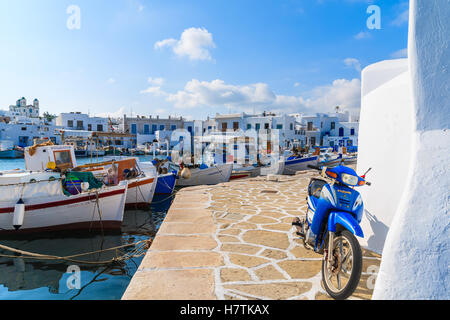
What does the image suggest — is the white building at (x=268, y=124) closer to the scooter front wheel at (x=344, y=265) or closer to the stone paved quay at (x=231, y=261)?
the stone paved quay at (x=231, y=261)

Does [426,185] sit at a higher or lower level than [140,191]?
higher

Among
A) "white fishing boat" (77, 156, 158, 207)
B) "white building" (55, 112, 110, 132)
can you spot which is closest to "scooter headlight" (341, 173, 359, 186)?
"white fishing boat" (77, 156, 158, 207)

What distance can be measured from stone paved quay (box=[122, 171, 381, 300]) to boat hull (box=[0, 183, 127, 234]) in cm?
421

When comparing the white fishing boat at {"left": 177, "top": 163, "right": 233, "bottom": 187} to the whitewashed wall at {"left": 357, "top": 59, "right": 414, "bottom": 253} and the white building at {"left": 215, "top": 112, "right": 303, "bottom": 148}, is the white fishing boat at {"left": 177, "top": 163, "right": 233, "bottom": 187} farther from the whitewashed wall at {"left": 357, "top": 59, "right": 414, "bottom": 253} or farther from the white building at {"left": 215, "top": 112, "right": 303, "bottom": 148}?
the white building at {"left": 215, "top": 112, "right": 303, "bottom": 148}

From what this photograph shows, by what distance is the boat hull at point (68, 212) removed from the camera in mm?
8375

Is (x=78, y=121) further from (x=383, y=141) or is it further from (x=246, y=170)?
(x=383, y=141)

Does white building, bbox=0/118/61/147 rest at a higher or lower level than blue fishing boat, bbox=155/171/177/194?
higher

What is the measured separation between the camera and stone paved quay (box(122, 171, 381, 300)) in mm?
Result: 2557

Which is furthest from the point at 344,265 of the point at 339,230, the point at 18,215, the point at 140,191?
the point at 140,191

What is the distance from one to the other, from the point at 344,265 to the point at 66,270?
649cm

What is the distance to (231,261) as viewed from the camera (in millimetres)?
3223

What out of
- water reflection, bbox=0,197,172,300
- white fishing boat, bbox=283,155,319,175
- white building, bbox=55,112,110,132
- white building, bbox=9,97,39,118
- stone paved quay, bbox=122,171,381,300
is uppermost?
white building, bbox=9,97,39,118
